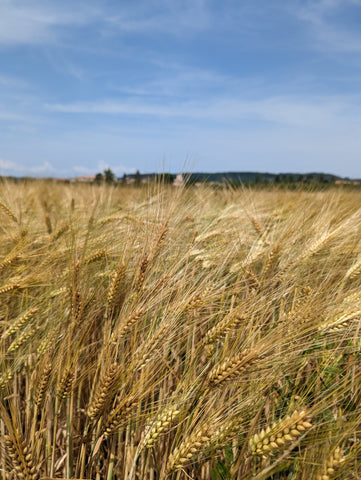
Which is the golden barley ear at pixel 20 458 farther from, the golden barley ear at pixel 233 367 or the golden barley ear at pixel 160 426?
the golden barley ear at pixel 233 367

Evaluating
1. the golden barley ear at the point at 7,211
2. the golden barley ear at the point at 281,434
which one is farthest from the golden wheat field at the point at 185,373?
the golden barley ear at the point at 7,211

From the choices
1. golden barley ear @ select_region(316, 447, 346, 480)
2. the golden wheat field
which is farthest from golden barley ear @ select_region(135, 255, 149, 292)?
golden barley ear @ select_region(316, 447, 346, 480)

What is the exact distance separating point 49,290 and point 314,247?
115 centimetres

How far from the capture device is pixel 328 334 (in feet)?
3.59

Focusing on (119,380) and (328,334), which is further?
(328,334)

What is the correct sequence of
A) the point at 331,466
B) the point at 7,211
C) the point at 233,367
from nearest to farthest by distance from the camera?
the point at 331,466 < the point at 233,367 < the point at 7,211

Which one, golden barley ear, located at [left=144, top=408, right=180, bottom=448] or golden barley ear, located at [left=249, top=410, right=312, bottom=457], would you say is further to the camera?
golden barley ear, located at [left=144, top=408, right=180, bottom=448]

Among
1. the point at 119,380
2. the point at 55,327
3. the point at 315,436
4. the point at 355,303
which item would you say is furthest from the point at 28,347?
the point at 355,303

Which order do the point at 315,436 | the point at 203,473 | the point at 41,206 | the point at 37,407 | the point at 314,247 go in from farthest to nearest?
1. the point at 41,206
2. the point at 314,247
3. the point at 203,473
4. the point at 37,407
5. the point at 315,436

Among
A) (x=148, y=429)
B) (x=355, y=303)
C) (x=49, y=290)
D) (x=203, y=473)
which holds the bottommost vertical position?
(x=203, y=473)

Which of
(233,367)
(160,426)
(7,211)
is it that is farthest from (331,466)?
(7,211)

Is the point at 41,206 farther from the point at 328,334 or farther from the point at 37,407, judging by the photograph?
the point at 328,334

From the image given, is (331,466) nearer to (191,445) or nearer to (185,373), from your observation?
(191,445)

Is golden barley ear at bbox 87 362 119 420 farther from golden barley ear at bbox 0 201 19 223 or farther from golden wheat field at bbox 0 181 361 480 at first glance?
golden barley ear at bbox 0 201 19 223
